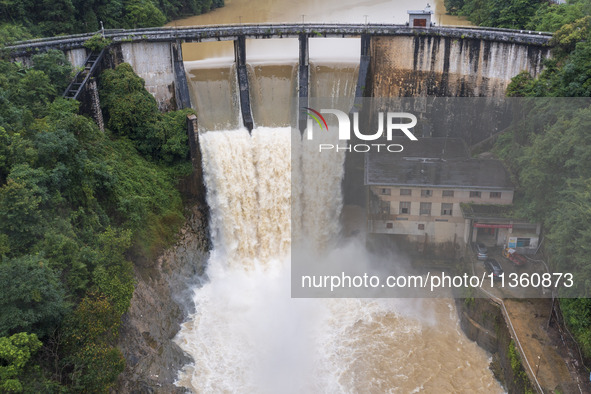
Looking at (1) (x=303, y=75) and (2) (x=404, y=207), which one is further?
(1) (x=303, y=75)

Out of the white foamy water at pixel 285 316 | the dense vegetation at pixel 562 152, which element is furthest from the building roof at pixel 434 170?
the white foamy water at pixel 285 316

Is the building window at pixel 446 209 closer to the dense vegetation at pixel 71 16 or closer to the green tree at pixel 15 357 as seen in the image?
the green tree at pixel 15 357

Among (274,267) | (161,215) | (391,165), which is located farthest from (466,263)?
(161,215)

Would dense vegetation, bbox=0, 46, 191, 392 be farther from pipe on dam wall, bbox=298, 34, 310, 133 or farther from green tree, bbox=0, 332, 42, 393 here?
pipe on dam wall, bbox=298, 34, 310, 133

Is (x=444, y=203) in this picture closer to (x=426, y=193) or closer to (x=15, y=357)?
(x=426, y=193)

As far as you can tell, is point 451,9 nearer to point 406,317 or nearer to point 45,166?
point 406,317

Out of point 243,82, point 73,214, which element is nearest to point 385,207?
point 243,82

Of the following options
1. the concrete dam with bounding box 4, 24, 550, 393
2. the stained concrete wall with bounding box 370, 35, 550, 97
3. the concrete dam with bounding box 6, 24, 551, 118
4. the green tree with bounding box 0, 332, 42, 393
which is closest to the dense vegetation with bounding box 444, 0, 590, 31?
the concrete dam with bounding box 6, 24, 551, 118
